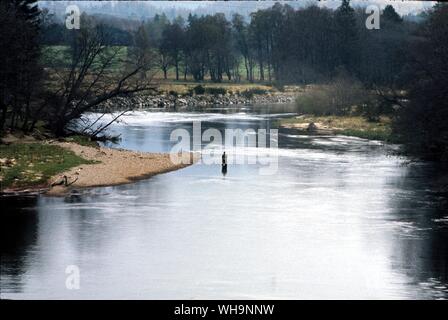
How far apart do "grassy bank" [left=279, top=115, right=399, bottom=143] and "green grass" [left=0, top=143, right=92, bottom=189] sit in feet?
132

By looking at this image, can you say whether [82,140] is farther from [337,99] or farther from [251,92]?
[251,92]

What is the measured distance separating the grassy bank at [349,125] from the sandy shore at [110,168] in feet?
101

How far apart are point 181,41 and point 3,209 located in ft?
491

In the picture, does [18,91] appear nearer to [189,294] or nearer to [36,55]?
[36,55]

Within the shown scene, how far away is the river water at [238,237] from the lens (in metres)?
34.9

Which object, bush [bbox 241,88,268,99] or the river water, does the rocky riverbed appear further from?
the river water

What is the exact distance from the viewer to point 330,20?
18850 centimetres

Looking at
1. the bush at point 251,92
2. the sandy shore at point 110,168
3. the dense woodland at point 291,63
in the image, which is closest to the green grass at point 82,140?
the dense woodland at point 291,63

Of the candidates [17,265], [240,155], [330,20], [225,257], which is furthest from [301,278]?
[330,20]

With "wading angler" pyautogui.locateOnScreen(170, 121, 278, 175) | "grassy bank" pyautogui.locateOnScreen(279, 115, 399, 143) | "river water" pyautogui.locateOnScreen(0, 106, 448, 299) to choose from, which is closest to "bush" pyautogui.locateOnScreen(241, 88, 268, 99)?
"grassy bank" pyautogui.locateOnScreen(279, 115, 399, 143)

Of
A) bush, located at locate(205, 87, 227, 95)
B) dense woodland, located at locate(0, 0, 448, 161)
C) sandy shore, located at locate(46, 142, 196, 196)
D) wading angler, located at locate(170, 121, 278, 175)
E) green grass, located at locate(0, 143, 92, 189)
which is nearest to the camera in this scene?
green grass, located at locate(0, 143, 92, 189)

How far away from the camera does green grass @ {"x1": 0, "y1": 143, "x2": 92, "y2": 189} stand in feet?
184

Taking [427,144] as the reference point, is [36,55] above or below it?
above

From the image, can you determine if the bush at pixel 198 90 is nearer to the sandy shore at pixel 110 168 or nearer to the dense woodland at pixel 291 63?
the dense woodland at pixel 291 63
